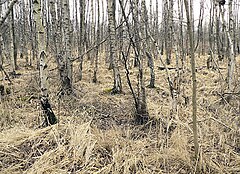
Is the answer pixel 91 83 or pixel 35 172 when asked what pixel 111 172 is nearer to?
pixel 35 172

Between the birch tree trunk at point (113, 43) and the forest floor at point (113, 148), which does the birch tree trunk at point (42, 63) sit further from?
the birch tree trunk at point (113, 43)

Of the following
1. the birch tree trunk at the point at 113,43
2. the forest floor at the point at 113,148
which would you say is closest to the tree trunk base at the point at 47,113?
the forest floor at the point at 113,148

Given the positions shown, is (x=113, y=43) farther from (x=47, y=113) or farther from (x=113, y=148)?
(x=113, y=148)

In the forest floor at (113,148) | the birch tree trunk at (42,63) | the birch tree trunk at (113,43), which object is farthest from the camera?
the birch tree trunk at (113,43)

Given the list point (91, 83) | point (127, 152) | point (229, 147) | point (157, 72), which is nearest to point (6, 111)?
point (127, 152)

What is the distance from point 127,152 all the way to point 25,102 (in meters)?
3.90

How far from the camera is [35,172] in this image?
2.75m

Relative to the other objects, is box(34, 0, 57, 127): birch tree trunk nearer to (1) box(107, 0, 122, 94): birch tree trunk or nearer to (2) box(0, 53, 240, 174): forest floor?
(2) box(0, 53, 240, 174): forest floor

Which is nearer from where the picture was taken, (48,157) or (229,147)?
(48,157)

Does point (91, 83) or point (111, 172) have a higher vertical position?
point (91, 83)

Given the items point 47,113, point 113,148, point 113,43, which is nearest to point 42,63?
point 47,113

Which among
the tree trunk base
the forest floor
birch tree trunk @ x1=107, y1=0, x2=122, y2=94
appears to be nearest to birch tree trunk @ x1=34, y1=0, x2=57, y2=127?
the tree trunk base

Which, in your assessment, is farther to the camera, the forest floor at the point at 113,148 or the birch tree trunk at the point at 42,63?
the birch tree trunk at the point at 42,63

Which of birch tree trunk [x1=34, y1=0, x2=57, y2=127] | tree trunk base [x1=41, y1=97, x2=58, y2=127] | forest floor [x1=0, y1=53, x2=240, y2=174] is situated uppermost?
birch tree trunk [x1=34, y1=0, x2=57, y2=127]
